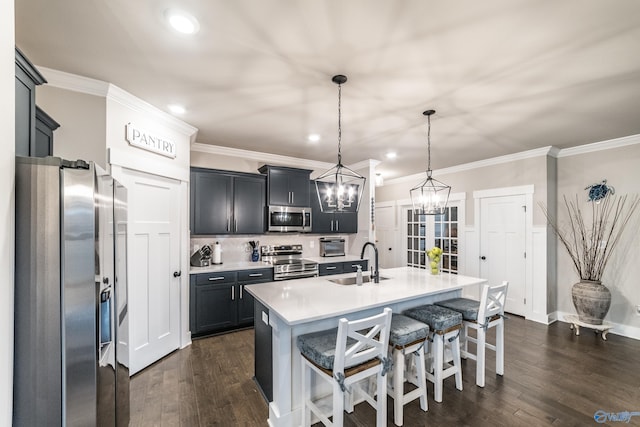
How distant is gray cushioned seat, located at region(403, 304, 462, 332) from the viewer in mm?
2357

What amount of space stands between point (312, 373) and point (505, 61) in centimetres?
277

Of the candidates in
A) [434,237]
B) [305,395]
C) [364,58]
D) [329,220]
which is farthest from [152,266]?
[434,237]

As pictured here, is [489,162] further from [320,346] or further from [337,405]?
[337,405]

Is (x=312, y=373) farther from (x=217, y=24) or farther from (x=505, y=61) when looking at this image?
(x=505, y=61)

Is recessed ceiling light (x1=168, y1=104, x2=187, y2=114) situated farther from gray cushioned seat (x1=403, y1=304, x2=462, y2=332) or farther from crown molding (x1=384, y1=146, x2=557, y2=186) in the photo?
crown molding (x1=384, y1=146, x2=557, y2=186)

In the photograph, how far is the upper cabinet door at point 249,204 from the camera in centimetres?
415

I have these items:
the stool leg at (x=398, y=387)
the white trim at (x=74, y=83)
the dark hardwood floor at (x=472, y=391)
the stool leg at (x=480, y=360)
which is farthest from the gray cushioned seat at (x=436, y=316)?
the white trim at (x=74, y=83)

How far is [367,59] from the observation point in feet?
6.57

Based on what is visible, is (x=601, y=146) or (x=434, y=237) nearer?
(x=601, y=146)

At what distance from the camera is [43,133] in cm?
189

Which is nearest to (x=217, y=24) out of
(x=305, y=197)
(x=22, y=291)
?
(x=22, y=291)

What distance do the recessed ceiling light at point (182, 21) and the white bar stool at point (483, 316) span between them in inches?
120

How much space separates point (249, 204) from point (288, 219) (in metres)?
0.70

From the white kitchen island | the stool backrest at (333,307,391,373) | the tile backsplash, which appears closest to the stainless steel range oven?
the tile backsplash
